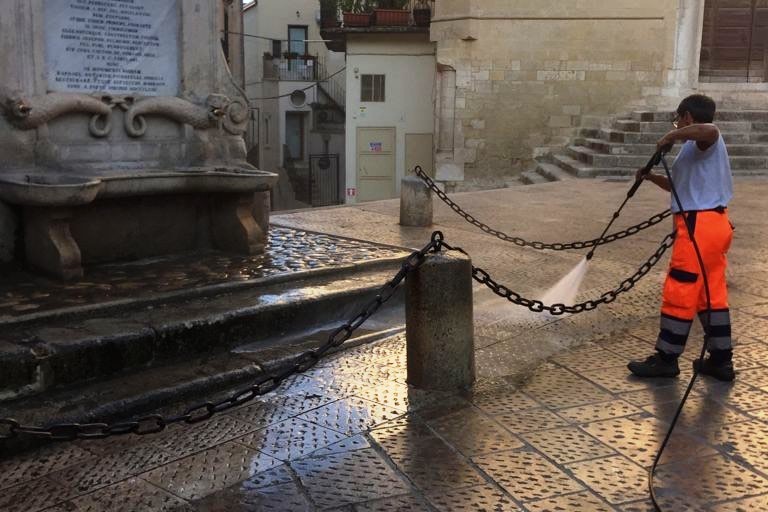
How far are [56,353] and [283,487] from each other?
1.43m

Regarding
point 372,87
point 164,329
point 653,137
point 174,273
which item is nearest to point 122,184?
point 174,273

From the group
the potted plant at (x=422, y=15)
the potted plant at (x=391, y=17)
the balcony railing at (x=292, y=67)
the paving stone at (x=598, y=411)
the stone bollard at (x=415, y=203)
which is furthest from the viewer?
the balcony railing at (x=292, y=67)

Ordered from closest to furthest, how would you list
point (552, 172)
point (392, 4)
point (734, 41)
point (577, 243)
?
1. point (577, 243)
2. point (552, 172)
3. point (734, 41)
4. point (392, 4)

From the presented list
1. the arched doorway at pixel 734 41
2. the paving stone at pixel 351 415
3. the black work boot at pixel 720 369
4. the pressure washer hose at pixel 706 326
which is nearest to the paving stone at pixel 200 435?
the paving stone at pixel 351 415

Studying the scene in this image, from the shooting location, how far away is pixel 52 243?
5.15 m

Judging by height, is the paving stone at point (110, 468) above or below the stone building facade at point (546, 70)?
below

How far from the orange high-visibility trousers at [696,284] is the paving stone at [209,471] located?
2.16 meters

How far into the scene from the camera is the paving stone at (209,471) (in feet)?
10.5

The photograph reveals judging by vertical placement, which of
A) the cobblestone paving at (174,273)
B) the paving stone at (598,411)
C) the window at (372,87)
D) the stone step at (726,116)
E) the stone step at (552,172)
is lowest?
the paving stone at (598,411)

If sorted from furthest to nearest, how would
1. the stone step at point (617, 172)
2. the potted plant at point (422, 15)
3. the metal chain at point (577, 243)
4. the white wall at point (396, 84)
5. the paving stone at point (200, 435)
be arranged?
the white wall at point (396, 84) → the potted plant at point (422, 15) → the stone step at point (617, 172) → the metal chain at point (577, 243) → the paving stone at point (200, 435)

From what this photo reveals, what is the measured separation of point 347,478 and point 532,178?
1526 centimetres

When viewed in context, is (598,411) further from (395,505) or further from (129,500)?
(129,500)

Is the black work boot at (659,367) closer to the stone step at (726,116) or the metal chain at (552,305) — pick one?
the metal chain at (552,305)

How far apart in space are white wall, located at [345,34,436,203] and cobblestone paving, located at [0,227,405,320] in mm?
15673
